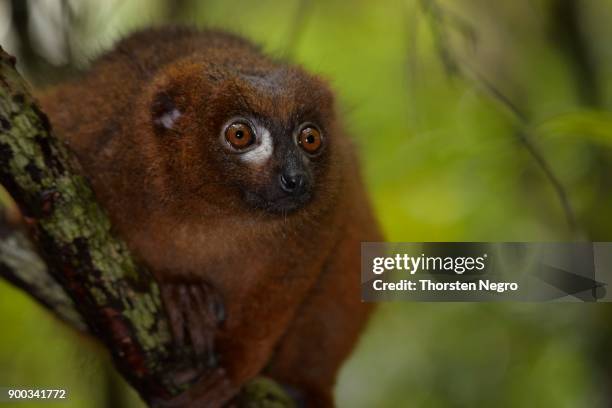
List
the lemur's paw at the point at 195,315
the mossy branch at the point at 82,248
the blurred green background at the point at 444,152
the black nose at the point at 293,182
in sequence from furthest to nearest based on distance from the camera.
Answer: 1. the blurred green background at the point at 444,152
2. the lemur's paw at the point at 195,315
3. the black nose at the point at 293,182
4. the mossy branch at the point at 82,248

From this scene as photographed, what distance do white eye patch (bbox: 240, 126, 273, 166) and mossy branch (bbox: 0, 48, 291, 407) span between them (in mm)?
630

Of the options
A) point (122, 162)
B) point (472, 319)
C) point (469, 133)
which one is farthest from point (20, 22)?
point (472, 319)

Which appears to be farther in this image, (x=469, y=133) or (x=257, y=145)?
(x=469, y=133)

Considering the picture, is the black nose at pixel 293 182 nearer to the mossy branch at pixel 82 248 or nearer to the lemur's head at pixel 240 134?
the lemur's head at pixel 240 134

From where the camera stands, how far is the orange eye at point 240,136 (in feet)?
9.54

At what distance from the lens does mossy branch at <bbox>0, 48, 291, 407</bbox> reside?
2418mm

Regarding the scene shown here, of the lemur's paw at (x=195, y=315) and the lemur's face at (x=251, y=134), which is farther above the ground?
the lemur's face at (x=251, y=134)

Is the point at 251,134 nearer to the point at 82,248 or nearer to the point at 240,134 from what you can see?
the point at 240,134

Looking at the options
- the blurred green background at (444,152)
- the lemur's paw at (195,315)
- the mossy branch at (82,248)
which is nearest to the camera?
the mossy branch at (82,248)

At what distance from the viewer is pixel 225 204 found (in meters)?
3.08

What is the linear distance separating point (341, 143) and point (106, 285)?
1.43 m

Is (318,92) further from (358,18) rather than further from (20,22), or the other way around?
(20,22)

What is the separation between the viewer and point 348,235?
3.59m

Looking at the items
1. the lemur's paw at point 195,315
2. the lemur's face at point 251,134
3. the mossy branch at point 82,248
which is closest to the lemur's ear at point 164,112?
the lemur's face at point 251,134
